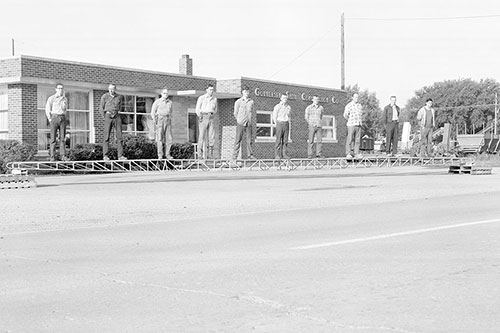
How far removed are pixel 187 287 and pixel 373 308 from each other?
1706 millimetres

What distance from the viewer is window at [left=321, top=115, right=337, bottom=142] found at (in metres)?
45.9

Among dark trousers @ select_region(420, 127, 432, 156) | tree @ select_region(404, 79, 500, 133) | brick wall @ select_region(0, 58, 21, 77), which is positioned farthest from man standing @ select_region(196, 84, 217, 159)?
tree @ select_region(404, 79, 500, 133)

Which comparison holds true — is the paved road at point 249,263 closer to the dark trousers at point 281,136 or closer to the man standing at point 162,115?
the man standing at point 162,115

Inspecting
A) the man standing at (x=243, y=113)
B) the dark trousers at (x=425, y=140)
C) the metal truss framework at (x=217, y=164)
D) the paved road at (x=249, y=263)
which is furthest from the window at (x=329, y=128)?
the paved road at (x=249, y=263)

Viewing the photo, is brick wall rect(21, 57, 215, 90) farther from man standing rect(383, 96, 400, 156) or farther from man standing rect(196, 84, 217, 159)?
man standing rect(383, 96, 400, 156)

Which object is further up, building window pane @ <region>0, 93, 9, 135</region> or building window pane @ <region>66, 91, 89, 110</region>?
building window pane @ <region>66, 91, 89, 110</region>

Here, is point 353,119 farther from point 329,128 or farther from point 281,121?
point 329,128

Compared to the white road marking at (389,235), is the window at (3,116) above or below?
above

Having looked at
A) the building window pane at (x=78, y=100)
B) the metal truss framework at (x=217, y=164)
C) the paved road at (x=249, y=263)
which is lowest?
the paved road at (x=249, y=263)

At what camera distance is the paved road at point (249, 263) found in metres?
5.58

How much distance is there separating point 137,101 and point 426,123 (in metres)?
13.9

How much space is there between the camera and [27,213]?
41.7 ft

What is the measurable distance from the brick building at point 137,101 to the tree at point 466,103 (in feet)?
228

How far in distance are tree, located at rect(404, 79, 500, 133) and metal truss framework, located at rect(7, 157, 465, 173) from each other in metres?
85.7
